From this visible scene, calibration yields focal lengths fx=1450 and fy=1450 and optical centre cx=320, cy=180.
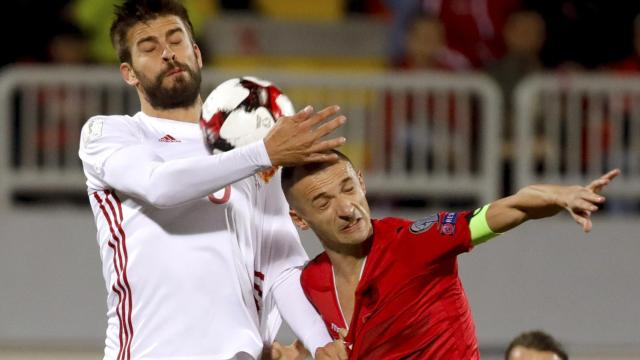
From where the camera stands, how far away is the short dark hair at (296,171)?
414 cm

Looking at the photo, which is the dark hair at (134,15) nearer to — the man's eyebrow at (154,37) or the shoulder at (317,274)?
the man's eyebrow at (154,37)

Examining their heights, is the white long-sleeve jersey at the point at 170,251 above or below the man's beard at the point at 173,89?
below

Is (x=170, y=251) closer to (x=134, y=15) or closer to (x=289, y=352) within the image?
(x=289, y=352)

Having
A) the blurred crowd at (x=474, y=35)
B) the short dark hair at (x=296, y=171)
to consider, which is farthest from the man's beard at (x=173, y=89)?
the blurred crowd at (x=474, y=35)

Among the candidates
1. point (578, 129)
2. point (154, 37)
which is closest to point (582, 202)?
point (154, 37)

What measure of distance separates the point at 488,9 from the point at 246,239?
18.4ft

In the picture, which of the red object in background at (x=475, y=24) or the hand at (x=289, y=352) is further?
the red object in background at (x=475, y=24)

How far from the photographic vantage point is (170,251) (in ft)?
13.6

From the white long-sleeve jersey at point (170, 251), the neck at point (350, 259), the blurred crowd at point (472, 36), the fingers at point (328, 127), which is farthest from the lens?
the blurred crowd at point (472, 36)

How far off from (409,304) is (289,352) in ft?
1.70

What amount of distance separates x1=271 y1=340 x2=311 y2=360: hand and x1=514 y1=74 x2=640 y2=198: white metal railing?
3778 mm

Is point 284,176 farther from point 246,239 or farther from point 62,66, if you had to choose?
point 62,66

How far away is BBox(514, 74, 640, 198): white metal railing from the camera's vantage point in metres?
8.09

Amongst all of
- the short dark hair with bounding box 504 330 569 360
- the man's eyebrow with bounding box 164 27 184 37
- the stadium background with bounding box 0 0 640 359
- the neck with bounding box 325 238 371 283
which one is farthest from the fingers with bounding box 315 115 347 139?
the stadium background with bounding box 0 0 640 359
